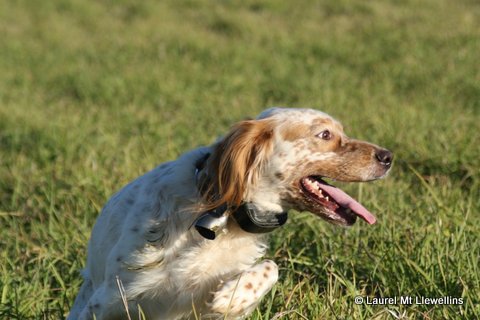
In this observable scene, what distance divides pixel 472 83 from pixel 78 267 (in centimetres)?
532

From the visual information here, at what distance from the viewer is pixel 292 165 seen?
294 centimetres

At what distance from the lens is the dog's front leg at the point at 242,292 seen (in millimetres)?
2588

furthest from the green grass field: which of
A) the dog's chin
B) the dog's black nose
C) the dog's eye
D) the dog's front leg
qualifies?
the dog's eye

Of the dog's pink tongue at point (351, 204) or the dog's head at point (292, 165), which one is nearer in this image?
the dog's head at point (292, 165)

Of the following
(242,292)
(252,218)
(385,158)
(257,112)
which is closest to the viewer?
(242,292)

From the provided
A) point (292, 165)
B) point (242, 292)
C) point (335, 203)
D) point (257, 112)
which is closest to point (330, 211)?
point (335, 203)

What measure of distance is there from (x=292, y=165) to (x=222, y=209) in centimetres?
36

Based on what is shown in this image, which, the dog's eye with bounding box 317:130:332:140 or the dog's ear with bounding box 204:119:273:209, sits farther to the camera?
the dog's eye with bounding box 317:130:332:140

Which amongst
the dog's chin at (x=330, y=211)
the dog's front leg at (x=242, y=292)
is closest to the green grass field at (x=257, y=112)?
the dog's front leg at (x=242, y=292)

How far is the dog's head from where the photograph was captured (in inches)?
108

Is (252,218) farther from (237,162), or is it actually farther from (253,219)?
(237,162)

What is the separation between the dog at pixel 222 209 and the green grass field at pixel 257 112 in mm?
286

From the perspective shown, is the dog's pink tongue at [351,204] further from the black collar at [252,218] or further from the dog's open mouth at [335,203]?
the black collar at [252,218]

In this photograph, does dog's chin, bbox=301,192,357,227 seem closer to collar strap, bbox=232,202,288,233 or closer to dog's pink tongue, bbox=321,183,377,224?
dog's pink tongue, bbox=321,183,377,224
